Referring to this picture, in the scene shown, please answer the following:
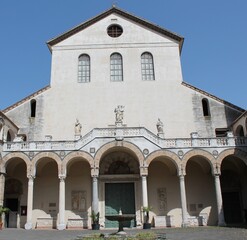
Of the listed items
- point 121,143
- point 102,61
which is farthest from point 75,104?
point 121,143

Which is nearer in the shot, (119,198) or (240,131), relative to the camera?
(119,198)

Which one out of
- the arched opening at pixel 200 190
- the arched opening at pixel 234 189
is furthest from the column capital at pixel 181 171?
the arched opening at pixel 234 189

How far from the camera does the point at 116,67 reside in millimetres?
28281

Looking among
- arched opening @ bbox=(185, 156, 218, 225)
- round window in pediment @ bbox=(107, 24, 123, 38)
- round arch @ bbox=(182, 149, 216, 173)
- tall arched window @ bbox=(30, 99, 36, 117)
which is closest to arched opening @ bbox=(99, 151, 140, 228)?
round arch @ bbox=(182, 149, 216, 173)

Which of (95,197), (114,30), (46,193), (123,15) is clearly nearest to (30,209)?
(46,193)

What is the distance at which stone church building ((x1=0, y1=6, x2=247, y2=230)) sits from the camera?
22234mm

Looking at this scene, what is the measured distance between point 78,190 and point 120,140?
5423mm

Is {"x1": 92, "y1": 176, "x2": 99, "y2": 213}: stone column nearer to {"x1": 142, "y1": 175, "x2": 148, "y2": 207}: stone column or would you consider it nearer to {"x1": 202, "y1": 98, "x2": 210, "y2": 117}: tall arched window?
{"x1": 142, "y1": 175, "x2": 148, "y2": 207}: stone column

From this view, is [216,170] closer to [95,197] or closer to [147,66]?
[95,197]

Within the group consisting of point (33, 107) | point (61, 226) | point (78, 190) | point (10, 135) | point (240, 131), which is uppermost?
point (33, 107)

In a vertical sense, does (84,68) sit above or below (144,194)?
above

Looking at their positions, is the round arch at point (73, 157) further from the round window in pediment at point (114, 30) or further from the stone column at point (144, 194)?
the round window in pediment at point (114, 30)

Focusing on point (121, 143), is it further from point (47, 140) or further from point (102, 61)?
point (102, 61)

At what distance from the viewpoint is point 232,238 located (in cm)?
1344
